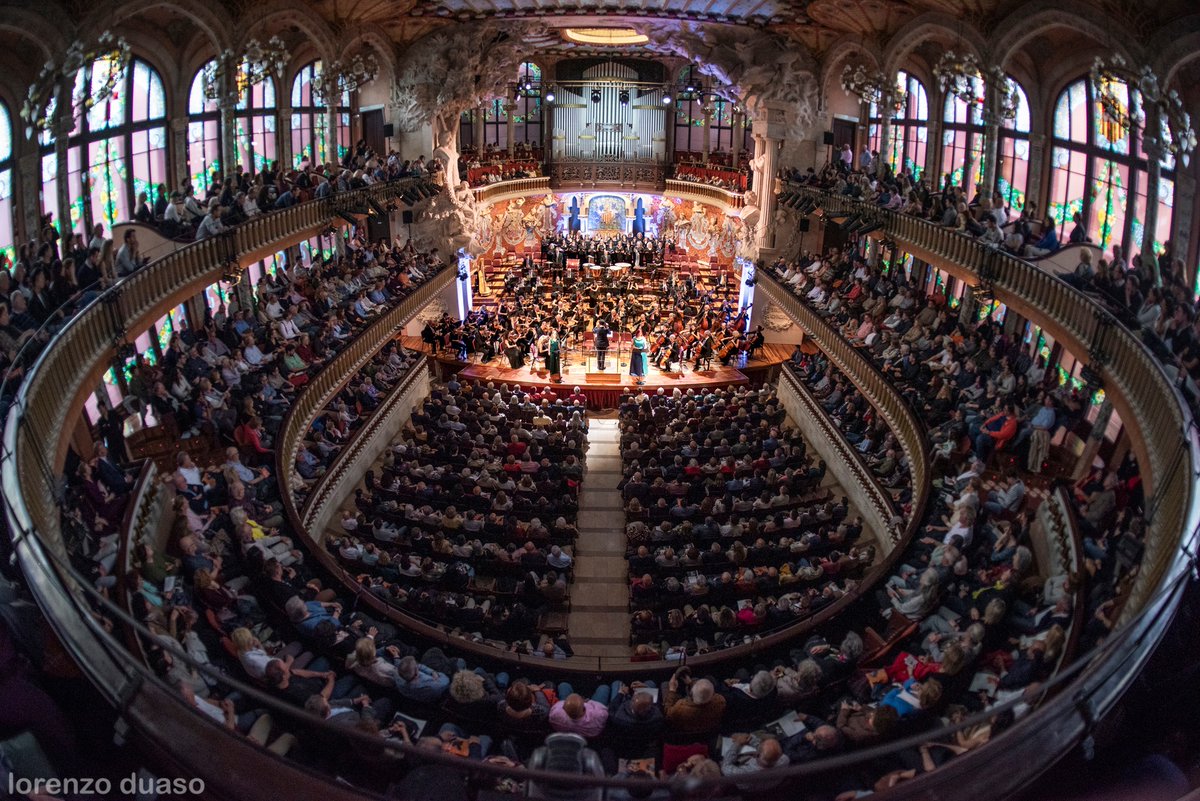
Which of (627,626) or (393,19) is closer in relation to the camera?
(627,626)

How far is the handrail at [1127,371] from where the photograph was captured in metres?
7.77

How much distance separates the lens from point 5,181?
15.0 m

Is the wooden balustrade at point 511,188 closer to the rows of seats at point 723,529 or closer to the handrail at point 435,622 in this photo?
the handrail at point 435,622

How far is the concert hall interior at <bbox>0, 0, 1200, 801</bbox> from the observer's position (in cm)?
564

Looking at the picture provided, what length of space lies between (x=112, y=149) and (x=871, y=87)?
19153mm

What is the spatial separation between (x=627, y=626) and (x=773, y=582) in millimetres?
2501

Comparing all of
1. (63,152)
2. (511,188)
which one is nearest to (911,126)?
(511,188)

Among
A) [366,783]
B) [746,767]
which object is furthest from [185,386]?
[746,767]

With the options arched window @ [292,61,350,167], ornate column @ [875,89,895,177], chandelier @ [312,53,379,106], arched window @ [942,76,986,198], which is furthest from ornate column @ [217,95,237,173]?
arched window @ [942,76,986,198]

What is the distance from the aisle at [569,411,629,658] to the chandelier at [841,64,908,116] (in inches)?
477

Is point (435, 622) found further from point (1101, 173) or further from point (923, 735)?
point (1101, 173)

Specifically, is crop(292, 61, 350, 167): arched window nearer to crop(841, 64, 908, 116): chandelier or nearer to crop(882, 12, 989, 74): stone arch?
crop(841, 64, 908, 116): chandelier

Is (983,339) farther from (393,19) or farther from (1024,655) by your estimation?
(393,19)

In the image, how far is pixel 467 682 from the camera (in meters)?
8.48
